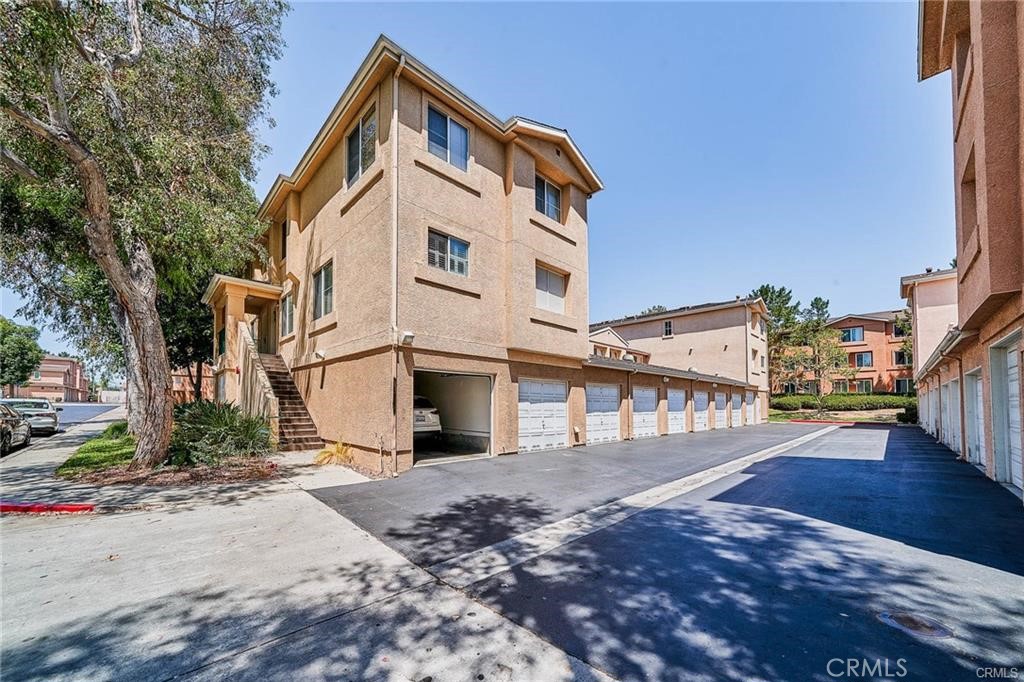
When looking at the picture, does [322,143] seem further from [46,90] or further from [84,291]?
[84,291]

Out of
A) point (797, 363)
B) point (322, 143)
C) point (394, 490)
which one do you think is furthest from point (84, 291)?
point (797, 363)

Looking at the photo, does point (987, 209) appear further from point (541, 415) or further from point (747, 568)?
point (541, 415)

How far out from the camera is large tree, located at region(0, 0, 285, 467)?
8.34 meters

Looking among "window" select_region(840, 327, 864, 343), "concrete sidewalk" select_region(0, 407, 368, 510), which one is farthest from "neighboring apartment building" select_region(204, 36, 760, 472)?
"window" select_region(840, 327, 864, 343)

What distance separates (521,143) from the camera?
1356 centimetres

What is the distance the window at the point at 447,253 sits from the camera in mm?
11438

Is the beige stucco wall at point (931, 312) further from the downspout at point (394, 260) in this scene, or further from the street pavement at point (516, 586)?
the downspout at point (394, 260)

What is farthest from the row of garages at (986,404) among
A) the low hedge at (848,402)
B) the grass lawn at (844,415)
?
the low hedge at (848,402)

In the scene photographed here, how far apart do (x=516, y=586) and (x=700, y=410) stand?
77.0 ft

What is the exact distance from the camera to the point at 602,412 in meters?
17.4

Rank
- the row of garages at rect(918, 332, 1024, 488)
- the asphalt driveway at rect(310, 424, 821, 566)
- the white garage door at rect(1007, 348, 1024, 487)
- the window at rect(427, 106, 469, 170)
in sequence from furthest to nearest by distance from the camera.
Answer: the window at rect(427, 106, 469, 170)
the row of garages at rect(918, 332, 1024, 488)
the white garage door at rect(1007, 348, 1024, 487)
the asphalt driveway at rect(310, 424, 821, 566)

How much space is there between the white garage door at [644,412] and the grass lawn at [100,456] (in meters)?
17.3

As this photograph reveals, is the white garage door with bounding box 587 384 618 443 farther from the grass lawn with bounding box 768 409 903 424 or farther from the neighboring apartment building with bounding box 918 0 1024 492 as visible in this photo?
the grass lawn with bounding box 768 409 903 424

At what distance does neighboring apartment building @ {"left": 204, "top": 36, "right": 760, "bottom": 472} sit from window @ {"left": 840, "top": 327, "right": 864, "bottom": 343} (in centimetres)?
4120
